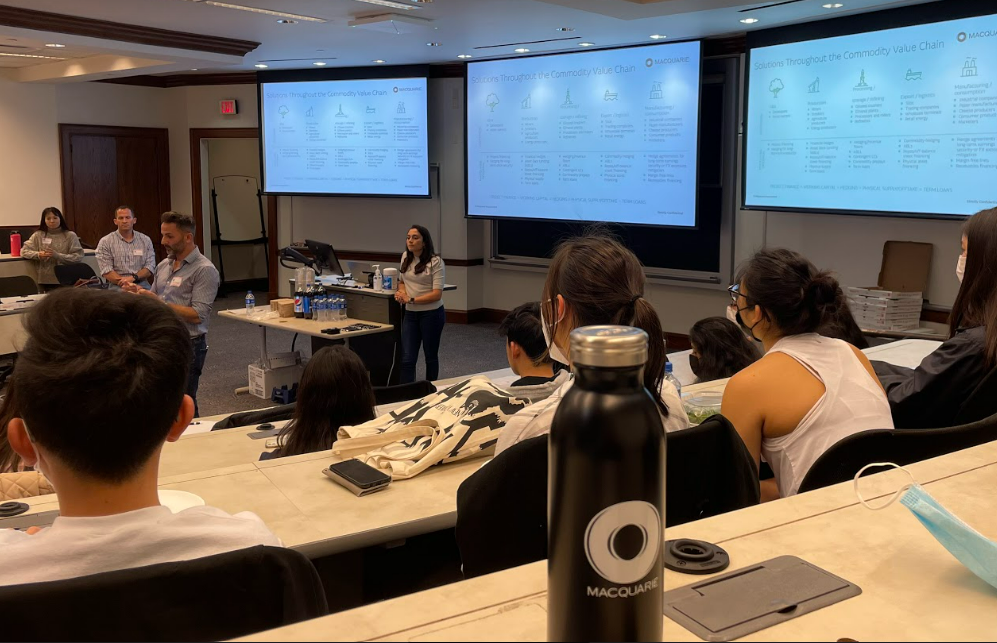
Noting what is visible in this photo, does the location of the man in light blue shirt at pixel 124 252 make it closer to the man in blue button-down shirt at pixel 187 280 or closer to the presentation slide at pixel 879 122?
the man in blue button-down shirt at pixel 187 280

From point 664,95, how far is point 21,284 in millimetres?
6017

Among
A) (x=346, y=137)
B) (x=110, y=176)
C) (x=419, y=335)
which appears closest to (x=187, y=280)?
(x=419, y=335)

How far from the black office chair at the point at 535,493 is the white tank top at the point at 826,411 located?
1.40 feet

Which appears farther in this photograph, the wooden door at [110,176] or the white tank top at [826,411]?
the wooden door at [110,176]

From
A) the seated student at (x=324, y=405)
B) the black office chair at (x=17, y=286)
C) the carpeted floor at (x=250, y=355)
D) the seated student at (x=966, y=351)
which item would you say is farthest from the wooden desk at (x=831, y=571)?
the black office chair at (x=17, y=286)

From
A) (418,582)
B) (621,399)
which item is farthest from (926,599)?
(418,582)

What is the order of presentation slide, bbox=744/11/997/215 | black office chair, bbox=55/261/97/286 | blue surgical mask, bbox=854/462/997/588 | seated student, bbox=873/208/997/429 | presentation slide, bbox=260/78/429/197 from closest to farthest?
1. blue surgical mask, bbox=854/462/997/588
2. seated student, bbox=873/208/997/429
3. presentation slide, bbox=744/11/997/215
4. black office chair, bbox=55/261/97/286
5. presentation slide, bbox=260/78/429/197

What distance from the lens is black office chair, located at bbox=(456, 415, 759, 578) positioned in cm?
166

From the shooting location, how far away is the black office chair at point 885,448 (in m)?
1.74

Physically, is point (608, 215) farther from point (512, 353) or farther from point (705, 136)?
point (512, 353)

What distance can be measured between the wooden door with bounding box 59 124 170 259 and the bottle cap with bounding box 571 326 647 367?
11098 mm

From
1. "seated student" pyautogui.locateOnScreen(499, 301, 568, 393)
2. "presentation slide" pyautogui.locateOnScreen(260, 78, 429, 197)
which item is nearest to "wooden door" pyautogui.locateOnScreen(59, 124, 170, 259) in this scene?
"presentation slide" pyautogui.locateOnScreen(260, 78, 429, 197)

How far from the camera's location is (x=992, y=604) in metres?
0.81

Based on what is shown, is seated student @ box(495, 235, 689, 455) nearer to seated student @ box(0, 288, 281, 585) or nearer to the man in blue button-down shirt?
seated student @ box(0, 288, 281, 585)
